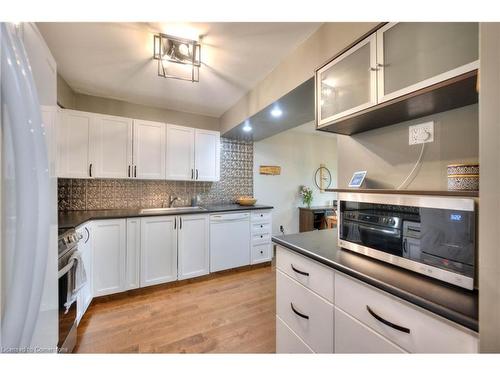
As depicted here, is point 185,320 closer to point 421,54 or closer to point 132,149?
point 132,149

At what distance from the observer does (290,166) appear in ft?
13.7

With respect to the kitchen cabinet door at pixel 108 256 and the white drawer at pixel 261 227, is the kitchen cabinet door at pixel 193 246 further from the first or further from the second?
the white drawer at pixel 261 227

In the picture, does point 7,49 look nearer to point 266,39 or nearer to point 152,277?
point 266,39

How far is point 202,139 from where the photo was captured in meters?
3.04

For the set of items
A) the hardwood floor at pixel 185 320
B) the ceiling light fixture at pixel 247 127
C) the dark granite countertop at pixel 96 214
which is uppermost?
the ceiling light fixture at pixel 247 127

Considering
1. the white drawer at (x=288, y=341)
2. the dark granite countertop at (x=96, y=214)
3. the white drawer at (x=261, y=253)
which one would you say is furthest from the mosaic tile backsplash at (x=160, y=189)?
the white drawer at (x=288, y=341)

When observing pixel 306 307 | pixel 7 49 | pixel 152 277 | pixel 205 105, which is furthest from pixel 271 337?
pixel 205 105

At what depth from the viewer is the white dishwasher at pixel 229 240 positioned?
2807 mm

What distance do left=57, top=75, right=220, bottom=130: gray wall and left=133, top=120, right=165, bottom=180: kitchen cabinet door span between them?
0.40 m

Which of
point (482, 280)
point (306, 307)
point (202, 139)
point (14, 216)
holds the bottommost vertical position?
point (306, 307)

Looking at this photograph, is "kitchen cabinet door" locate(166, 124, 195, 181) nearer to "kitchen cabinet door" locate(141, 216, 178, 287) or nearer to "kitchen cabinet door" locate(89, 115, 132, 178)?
"kitchen cabinet door" locate(89, 115, 132, 178)

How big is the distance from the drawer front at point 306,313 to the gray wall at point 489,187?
56 cm

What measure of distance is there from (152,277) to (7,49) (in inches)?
99.9
